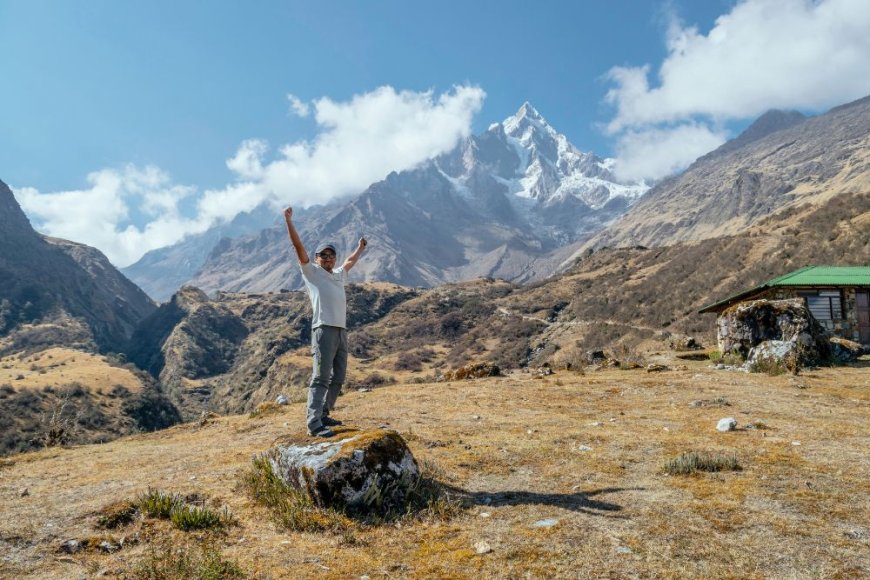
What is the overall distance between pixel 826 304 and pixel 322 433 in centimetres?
2774

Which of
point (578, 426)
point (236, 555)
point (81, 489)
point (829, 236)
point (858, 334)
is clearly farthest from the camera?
point (829, 236)

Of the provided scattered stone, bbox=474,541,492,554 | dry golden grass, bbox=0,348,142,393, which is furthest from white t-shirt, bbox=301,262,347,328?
dry golden grass, bbox=0,348,142,393

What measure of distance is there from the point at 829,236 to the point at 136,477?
3239 inches

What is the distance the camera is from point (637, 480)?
22.9ft

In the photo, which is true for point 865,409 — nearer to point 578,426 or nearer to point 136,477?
point 578,426

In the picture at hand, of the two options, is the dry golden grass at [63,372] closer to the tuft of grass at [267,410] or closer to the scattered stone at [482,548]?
the tuft of grass at [267,410]

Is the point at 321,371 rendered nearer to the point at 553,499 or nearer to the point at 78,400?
the point at 553,499

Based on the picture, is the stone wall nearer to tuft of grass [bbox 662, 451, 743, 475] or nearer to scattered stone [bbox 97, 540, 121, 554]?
tuft of grass [bbox 662, 451, 743, 475]

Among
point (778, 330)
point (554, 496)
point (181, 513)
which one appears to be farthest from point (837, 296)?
point (181, 513)

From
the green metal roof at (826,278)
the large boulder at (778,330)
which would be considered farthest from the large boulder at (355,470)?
the green metal roof at (826,278)

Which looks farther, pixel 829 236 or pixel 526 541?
pixel 829 236

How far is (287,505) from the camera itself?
20.0 feet

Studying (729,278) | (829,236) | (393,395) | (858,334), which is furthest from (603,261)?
(393,395)

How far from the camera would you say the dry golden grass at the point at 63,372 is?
334ft
